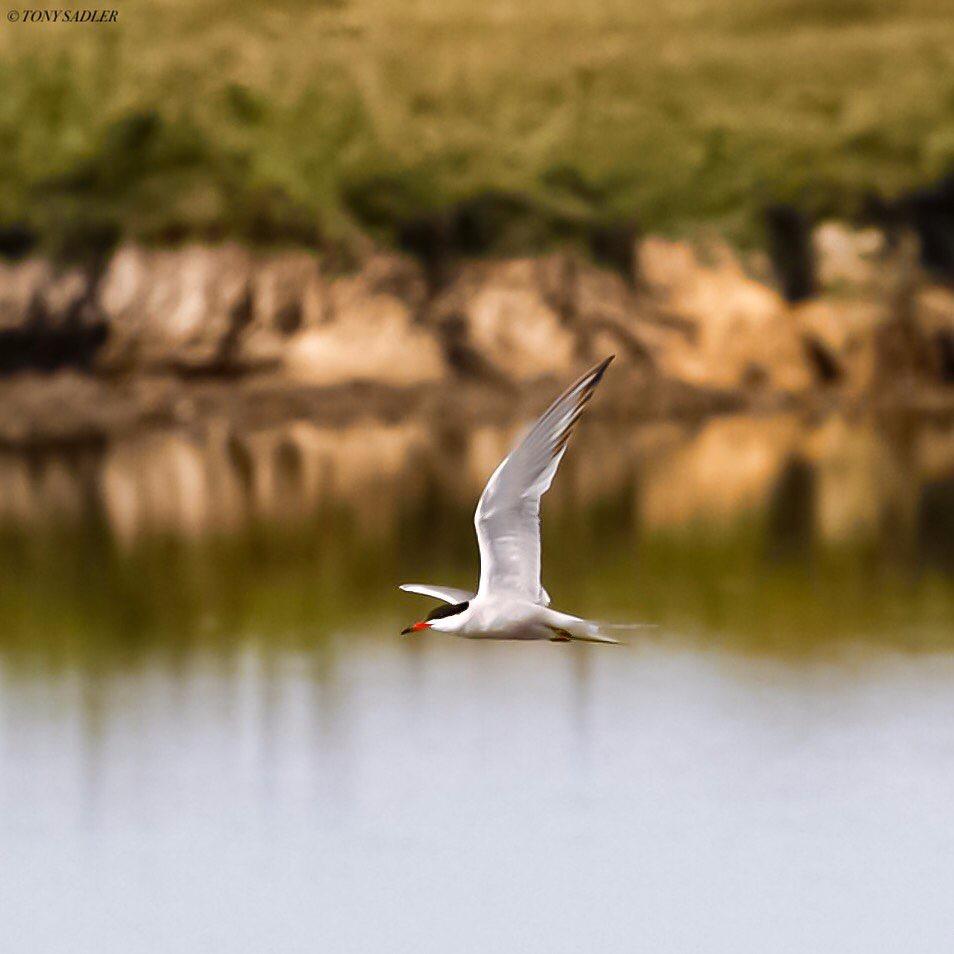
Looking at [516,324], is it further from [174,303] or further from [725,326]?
[174,303]

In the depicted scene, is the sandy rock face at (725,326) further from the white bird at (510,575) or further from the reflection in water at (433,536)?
the white bird at (510,575)

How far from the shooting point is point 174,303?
18734 millimetres

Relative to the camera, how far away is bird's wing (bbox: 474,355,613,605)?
180 inches

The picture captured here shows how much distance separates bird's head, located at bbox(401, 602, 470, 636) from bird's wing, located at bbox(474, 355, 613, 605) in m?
0.10

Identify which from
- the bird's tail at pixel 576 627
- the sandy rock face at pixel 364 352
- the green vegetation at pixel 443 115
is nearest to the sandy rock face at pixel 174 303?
the green vegetation at pixel 443 115

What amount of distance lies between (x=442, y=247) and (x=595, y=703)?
37.2 ft

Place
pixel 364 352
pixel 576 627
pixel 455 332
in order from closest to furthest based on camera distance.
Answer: pixel 576 627 → pixel 364 352 → pixel 455 332

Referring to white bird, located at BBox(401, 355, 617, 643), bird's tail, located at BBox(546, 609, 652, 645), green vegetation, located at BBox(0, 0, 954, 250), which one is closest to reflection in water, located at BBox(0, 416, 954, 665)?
green vegetation, located at BBox(0, 0, 954, 250)

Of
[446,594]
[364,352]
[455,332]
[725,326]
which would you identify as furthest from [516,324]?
[446,594]

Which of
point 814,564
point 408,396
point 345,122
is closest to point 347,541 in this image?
point 814,564

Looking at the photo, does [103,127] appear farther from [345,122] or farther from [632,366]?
[632,366]

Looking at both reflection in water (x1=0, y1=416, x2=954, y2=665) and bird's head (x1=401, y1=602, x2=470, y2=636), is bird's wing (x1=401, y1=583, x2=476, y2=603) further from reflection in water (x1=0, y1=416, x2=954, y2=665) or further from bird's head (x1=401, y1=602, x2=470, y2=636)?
reflection in water (x1=0, y1=416, x2=954, y2=665)

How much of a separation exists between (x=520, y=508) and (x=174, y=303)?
46.6 feet

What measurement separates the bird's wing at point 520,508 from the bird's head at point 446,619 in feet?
0.34
